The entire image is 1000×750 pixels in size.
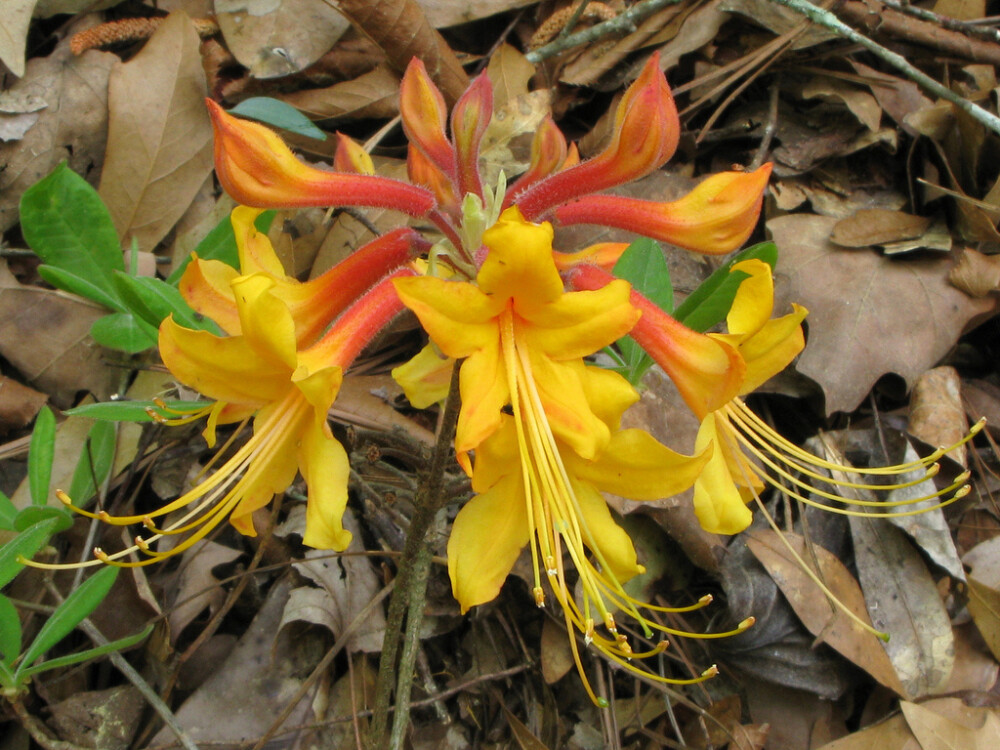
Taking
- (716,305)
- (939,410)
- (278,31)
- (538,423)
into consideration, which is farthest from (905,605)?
(278,31)

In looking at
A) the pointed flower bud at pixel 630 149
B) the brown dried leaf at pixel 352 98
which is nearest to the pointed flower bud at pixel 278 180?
the pointed flower bud at pixel 630 149

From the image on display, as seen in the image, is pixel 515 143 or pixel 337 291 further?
pixel 515 143

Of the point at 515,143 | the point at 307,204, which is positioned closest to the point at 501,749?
the point at 307,204

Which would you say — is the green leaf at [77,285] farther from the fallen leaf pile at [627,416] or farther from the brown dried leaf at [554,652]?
the brown dried leaf at [554,652]

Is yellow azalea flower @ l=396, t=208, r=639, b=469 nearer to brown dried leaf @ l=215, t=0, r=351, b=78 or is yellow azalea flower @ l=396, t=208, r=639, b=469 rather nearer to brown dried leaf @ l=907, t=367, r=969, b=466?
brown dried leaf @ l=907, t=367, r=969, b=466

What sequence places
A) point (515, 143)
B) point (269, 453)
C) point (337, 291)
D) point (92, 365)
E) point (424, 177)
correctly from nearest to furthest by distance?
point (269, 453), point (337, 291), point (424, 177), point (92, 365), point (515, 143)

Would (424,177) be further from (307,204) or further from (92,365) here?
(92,365)

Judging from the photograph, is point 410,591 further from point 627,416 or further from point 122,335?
point 122,335
